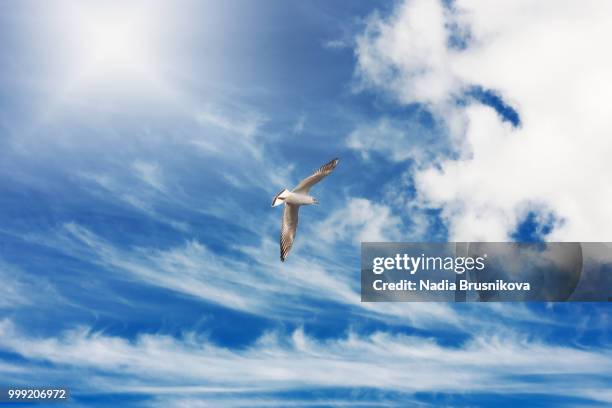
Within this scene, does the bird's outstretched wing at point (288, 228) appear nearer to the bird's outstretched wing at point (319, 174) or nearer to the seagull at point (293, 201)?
the seagull at point (293, 201)

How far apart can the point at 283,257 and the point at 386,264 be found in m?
7.61

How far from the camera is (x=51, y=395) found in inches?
949

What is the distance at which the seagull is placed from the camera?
2444 cm

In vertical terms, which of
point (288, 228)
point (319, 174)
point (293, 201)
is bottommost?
point (288, 228)

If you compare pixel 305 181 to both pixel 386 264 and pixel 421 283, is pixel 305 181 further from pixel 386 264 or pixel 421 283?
pixel 421 283

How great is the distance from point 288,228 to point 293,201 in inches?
104

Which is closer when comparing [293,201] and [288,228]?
[293,201]

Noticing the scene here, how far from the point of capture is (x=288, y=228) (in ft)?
89.0

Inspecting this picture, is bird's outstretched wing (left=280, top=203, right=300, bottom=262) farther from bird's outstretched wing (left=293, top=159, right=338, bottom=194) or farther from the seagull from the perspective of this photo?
bird's outstretched wing (left=293, top=159, right=338, bottom=194)

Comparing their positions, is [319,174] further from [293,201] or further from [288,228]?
[288,228]

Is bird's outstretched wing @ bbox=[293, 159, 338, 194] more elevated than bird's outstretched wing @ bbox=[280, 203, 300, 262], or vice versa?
bird's outstretched wing @ bbox=[293, 159, 338, 194]

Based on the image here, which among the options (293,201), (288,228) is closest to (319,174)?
(293,201)

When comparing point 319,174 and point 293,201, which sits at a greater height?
point 319,174

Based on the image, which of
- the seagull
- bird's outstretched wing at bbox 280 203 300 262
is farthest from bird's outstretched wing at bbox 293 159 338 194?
bird's outstretched wing at bbox 280 203 300 262
